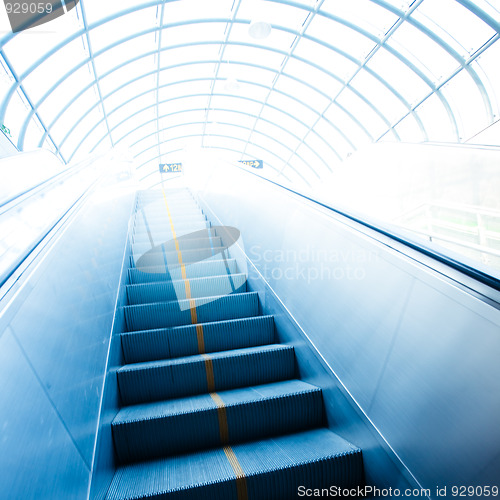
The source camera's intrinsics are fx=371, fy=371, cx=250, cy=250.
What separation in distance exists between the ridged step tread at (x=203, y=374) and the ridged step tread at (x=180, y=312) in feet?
2.15

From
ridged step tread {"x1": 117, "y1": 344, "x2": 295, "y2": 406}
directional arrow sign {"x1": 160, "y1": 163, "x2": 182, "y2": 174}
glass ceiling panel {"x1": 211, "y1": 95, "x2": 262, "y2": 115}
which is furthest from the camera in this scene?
directional arrow sign {"x1": 160, "y1": 163, "x2": 182, "y2": 174}

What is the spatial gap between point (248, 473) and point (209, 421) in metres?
0.44

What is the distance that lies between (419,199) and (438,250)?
17.2 ft

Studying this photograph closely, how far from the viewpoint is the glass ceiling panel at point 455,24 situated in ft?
38.6

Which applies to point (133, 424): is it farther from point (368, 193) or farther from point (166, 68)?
point (166, 68)

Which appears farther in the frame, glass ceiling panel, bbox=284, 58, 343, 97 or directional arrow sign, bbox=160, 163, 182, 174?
directional arrow sign, bbox=160, 163, 182, 174

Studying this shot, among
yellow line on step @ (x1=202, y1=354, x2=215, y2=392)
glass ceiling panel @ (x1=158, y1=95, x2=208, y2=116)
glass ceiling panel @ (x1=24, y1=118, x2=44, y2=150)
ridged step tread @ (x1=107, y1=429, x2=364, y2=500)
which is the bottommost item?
ridged step tread @ (x1=107, y1=429, x2=364, y2=500)

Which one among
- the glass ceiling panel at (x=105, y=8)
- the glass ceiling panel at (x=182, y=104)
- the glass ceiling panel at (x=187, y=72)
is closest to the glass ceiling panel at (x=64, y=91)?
the glass ceiling panel at (x=105, y=8)

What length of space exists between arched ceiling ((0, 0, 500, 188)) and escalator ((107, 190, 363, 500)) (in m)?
7.58

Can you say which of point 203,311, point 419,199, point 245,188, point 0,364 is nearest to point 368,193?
point 419,199

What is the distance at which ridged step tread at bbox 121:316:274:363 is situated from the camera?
2939 millimetres

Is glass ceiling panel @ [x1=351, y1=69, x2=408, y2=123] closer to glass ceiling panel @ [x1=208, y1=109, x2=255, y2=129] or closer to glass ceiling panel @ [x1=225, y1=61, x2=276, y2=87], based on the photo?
glass ceiling panel @ [x1=225, y1=61, x2=276, y2=87]

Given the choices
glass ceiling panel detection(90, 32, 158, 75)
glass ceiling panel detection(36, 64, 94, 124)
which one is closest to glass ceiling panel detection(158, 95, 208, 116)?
glass ceiling panel detection(90, 32, 158, 75)

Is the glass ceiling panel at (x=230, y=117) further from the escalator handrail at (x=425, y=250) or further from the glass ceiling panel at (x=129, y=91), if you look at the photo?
the escalator handrail at (x=425, y=250)
